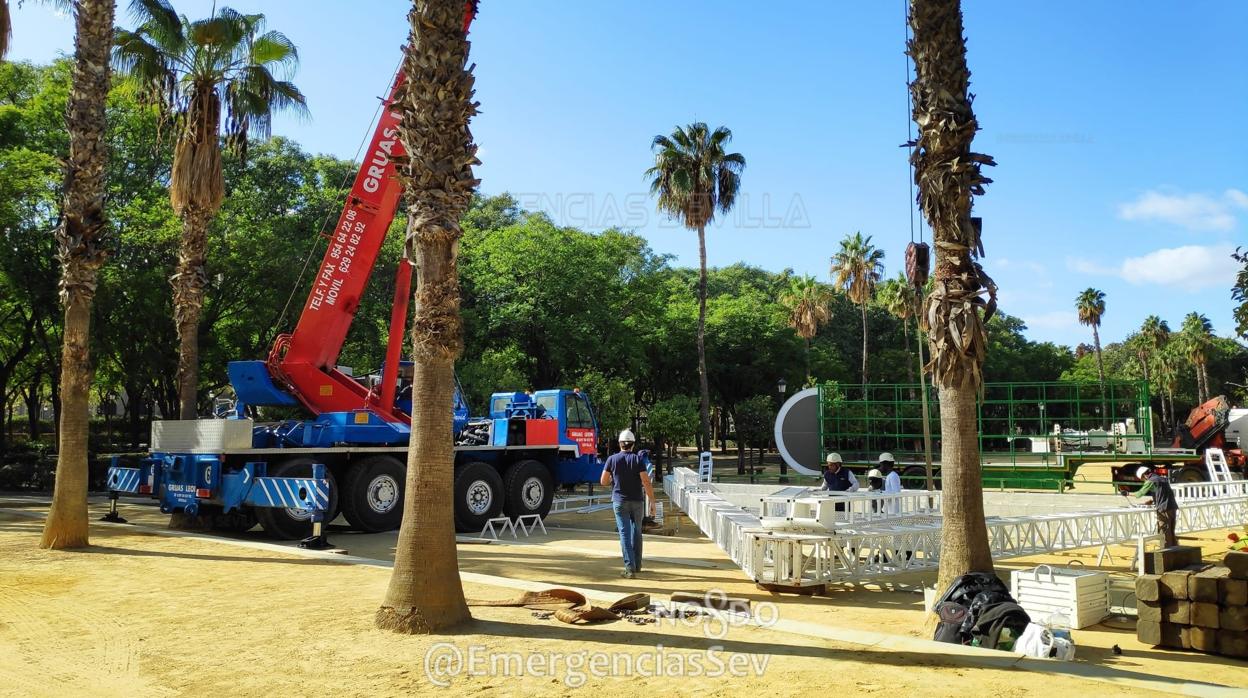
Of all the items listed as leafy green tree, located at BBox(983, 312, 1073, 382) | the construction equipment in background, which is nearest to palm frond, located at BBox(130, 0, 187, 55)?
the construction equipment in background

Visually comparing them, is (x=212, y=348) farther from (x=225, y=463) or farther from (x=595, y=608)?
(x=595, y=608)

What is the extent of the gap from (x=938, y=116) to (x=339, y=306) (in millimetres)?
11400

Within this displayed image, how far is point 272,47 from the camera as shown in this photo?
17969 mm

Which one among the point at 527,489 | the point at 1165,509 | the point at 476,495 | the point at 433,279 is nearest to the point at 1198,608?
the point at 1165,509

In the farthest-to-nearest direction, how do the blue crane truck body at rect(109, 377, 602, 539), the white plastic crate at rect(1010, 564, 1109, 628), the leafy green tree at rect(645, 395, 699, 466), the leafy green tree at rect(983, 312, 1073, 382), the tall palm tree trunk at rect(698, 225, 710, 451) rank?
the leafy green tree at rect(983, 312, 1073, 382)
the tall palm tree trunk at rect(698, 225, 710, 451)
the leafy green tree at rect(645, 395, 699, 466)
the blue crane truck body at rect(109, 377, 602, 539)
the white plastic crate at rect(1010, 564, 1109, 628)

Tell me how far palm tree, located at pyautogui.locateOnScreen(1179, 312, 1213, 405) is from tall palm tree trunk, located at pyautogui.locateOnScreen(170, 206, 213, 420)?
5876 centimetres

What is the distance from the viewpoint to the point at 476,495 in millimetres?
16359

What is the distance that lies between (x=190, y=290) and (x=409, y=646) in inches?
533

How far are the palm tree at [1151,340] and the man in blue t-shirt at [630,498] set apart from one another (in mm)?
65018

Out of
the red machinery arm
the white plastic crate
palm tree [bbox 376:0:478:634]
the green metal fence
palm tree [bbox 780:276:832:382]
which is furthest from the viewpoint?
palm tree [bbox 780:276:832:382]

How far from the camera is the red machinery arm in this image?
15.6 meters

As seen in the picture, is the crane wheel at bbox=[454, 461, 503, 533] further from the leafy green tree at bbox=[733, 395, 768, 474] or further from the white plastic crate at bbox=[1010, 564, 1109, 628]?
the leafy green tree at bbox=[733, 395, 768, 474]

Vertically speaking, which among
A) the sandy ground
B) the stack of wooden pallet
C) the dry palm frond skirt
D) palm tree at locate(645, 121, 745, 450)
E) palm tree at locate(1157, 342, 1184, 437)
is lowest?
the sandy ground

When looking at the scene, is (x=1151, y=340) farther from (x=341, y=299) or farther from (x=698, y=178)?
(x=341, y=299)
